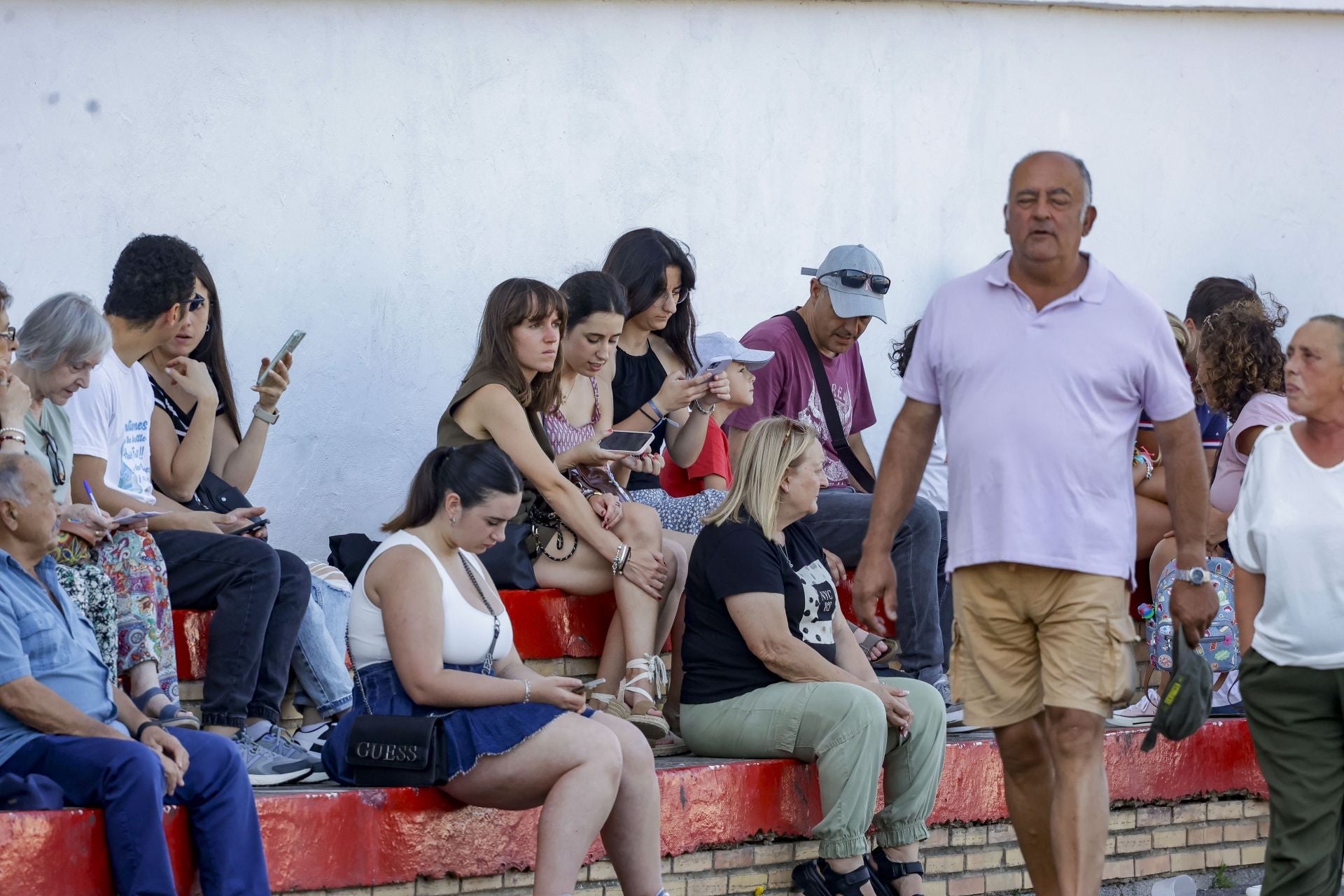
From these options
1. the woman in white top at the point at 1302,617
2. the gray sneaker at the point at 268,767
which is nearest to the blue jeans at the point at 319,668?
the gray sneaker at the point at 268,767

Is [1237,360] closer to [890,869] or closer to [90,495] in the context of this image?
[890,869]

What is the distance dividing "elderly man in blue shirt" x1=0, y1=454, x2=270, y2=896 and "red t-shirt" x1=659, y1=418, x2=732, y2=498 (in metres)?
2.59

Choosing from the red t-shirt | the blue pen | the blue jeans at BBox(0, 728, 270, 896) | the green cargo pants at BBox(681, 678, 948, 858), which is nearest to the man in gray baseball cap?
the red t-shirt

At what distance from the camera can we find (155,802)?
4328 millimetres

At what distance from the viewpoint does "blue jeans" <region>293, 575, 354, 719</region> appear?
566cm

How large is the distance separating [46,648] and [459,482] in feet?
3.98

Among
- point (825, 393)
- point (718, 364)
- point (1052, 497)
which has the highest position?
point (718, 364)

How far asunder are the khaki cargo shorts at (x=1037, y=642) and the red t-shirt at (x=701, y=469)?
7.20ft

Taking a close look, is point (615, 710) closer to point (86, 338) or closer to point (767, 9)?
point (86, 338)

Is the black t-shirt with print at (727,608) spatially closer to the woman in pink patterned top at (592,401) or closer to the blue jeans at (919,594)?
the woman in pink patterned top at (592,401)

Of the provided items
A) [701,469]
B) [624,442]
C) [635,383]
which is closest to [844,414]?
[701,469]

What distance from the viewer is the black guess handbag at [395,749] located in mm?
4883

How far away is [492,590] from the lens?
536 cm

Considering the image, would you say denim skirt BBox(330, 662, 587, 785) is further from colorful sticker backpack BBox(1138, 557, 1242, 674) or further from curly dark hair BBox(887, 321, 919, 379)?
colorful sticker backpack BBox(1138, 557, 1242, 674)
